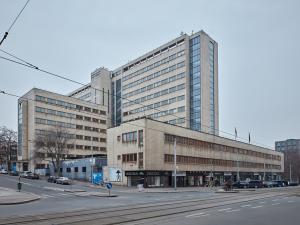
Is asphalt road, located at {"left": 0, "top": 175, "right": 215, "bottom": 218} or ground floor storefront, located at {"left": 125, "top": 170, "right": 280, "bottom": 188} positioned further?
ground floor storefront, located at {"left": 125, "top": 170, "right": 280, "bottom": 188}

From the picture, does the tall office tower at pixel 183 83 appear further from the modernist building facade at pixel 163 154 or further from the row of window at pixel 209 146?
the modernist building facade at pixel 163 154

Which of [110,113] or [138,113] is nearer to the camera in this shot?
[138,113]

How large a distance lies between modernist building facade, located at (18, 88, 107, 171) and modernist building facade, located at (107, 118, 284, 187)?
32623 millimetres

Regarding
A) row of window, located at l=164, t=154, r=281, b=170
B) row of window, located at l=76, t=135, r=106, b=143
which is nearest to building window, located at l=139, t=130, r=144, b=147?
row of window, located at l=164, t=154, r=281, b=170

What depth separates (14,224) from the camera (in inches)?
585

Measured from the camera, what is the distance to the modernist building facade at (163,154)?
59219 millimetres

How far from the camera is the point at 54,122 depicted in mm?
101688

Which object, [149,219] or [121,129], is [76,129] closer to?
[121,129]

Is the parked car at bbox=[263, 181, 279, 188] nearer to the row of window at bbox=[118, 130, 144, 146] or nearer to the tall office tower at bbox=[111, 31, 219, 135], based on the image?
the row of window at bbox=[118, 130, 144, 146]

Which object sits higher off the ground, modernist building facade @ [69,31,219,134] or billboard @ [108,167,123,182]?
modernist building facade @ [69,31,219,134]

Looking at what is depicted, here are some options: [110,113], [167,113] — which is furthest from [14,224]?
[110,113]

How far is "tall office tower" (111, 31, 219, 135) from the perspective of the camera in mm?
102312

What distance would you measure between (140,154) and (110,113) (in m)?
78.1

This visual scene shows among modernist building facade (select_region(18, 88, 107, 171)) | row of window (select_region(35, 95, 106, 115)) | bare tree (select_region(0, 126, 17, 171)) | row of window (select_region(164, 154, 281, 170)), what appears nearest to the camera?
row of window (select_region(164, 154, 281, 170))
